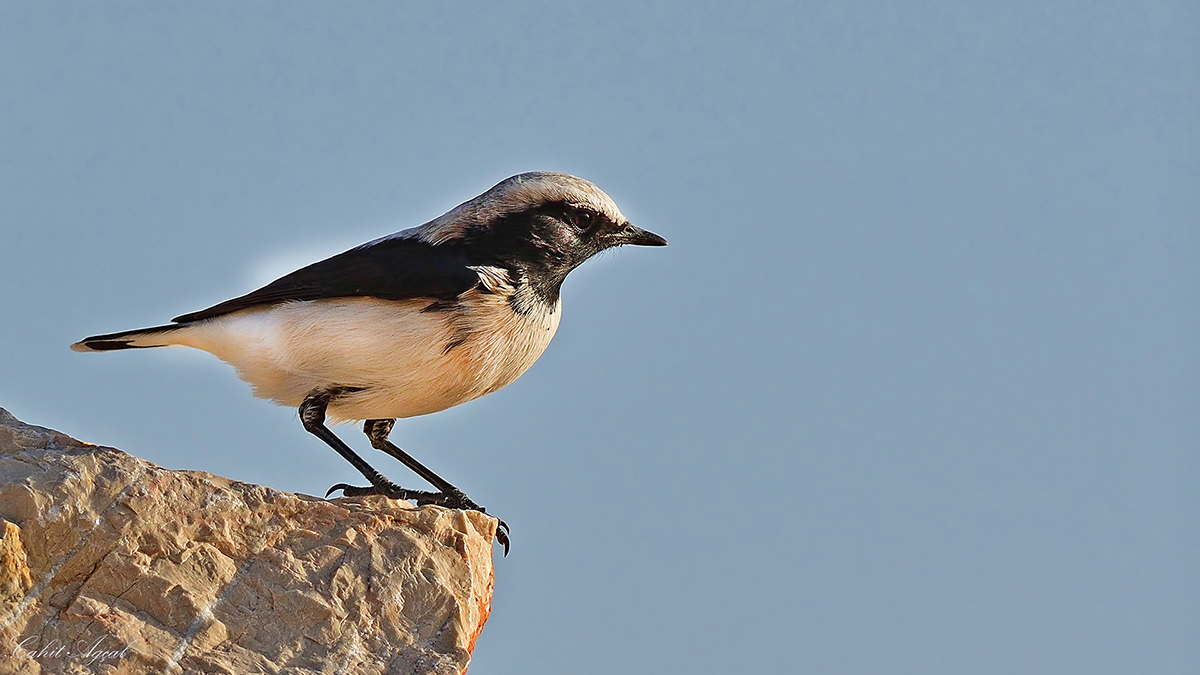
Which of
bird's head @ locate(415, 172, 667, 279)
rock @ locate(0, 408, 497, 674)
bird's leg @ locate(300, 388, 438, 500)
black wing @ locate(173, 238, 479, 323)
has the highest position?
bird's head @ locate(415, 172, 667, 279)

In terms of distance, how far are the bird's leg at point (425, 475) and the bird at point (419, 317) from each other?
1 cm

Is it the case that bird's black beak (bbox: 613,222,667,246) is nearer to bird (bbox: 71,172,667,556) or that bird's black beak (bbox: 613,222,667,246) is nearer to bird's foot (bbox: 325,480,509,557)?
bird (bbox: 71,172,667,556)

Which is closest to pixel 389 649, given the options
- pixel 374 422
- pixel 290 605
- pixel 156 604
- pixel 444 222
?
pixel 290 605

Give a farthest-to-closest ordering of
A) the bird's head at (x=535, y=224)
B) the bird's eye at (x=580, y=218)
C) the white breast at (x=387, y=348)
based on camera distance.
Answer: the bird's eye at (x=580, y=218)
the bird's head at (x=535, y=224)
the white breast at (x=387, y=348)

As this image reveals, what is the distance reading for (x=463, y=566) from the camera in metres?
7.08

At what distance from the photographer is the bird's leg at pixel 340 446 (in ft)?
25.8

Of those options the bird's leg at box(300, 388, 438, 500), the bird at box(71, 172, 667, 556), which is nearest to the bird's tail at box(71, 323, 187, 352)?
the bird at box(71, 172, 667, 556)

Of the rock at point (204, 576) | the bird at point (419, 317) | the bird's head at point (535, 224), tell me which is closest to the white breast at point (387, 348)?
the bird at point (419, 317)

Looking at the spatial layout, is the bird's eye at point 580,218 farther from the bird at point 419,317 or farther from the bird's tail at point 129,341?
the bird's tail at point 129,341

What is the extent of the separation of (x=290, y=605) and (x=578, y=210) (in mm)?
3232

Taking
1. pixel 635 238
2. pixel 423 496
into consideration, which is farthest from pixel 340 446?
pixel 635 238

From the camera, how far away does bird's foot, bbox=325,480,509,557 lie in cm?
785

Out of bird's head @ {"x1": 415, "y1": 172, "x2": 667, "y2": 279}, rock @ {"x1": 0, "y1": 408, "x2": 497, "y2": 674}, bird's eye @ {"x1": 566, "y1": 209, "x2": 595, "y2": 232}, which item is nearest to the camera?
rock @ {"x1": 0, "y1": 408, "x2": 497, "y2": 674}

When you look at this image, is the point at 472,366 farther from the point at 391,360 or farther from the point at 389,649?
the point at 389,649
